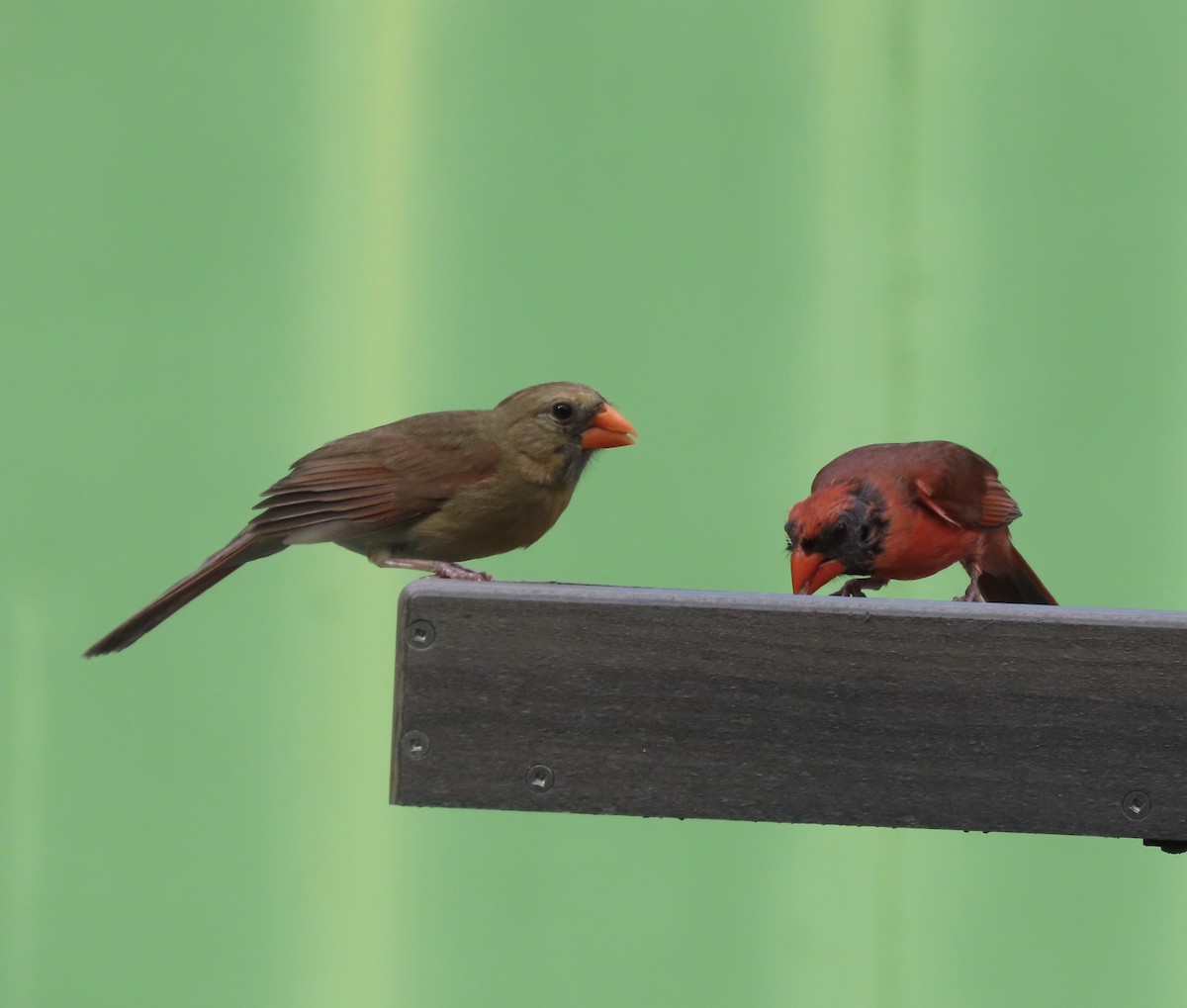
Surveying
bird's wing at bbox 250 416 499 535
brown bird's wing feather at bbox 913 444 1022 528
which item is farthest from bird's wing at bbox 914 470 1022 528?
bird's wing at bbox 250 416 499 535

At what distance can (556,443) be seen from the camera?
233cm

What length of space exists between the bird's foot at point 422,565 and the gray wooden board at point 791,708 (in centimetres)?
44

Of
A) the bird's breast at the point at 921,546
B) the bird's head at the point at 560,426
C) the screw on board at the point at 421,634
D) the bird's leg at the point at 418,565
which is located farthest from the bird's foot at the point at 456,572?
the bird's breast at the point at 921,546

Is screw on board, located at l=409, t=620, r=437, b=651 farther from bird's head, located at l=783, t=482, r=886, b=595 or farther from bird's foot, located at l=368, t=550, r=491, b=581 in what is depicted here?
bird's head, located at l=783, t=482, r=886, b=595

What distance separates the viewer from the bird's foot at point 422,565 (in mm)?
2186

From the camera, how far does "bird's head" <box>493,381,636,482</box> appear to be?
A: 2311 mm

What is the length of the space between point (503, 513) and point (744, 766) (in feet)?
2.32

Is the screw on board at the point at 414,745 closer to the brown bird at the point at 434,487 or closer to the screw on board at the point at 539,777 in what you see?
the screw on board at the point at 539,777

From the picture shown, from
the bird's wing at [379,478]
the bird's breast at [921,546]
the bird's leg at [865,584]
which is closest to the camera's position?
the bird's wing at [379,478]

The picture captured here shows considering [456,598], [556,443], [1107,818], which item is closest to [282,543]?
[556,443]

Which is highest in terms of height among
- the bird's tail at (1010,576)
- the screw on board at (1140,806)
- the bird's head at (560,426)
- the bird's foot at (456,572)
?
the bird's head at (560,426)

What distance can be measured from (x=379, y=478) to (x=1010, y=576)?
3.27ft

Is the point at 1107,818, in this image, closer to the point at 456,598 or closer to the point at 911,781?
the point at 911,781

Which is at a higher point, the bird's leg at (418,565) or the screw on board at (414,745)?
the bird's leg at (418,565)
